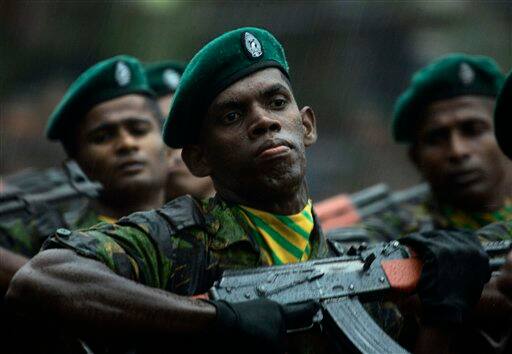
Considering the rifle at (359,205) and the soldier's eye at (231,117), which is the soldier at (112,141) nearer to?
the rifle at (359,205)

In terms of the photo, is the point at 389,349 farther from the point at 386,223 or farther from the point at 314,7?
the point at 314,7

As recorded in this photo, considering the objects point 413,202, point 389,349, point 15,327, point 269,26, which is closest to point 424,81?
point 413,202

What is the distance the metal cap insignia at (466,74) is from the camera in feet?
23.6

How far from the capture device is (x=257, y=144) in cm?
433

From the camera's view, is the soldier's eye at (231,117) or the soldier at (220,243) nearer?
the soldier at (220,243)

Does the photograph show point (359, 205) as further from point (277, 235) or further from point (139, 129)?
point (277, 235)

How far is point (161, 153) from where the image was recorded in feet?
21.9

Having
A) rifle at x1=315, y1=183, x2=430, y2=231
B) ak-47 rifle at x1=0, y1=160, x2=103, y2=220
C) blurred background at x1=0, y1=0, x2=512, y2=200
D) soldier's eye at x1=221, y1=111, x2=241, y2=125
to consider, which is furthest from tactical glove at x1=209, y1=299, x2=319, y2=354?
blurred background at x1=0, y1=0, x2=512, y2=200

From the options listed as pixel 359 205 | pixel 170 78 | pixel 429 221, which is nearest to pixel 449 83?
pixel 429 221

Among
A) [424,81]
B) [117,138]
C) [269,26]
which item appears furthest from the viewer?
[269,26]

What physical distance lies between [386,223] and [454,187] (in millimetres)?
634

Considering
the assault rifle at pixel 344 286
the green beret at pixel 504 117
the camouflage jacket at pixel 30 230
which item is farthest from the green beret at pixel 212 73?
the camouflage jacket at pixel 30 230

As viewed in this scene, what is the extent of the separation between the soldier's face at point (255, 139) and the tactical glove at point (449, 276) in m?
0.56

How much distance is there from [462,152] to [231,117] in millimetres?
2755
